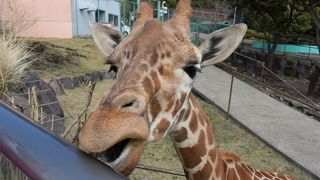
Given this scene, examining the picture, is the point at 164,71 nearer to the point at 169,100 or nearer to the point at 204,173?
the point at 169,100

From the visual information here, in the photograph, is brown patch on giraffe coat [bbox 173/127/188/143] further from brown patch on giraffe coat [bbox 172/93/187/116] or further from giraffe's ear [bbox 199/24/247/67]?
giraffe's ear [bbox 199/24/247/67]

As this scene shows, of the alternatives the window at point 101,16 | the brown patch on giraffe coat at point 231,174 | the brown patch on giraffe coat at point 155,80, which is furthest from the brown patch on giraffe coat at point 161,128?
the window at point 101,16

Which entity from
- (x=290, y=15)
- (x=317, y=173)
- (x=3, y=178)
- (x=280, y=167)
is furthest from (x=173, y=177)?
(x=290, y=15)

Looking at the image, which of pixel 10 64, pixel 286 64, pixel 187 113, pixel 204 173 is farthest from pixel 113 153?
pixel 286 64

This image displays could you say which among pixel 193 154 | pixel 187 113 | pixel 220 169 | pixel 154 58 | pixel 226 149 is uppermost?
pixel 154 58

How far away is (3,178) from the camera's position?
1.20 meters

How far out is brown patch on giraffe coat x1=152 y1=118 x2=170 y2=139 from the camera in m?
1.92

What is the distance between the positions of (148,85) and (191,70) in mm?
314

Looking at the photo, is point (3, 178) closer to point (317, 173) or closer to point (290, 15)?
point (317, 173)

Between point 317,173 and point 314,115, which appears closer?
point 317,173

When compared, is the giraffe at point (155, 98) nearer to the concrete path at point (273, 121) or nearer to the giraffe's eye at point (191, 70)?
the giraffe's eye at point (191, 70)

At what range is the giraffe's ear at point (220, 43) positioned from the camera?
215 cm

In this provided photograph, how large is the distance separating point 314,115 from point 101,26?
26.9ft

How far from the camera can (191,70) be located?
204 centimetres
